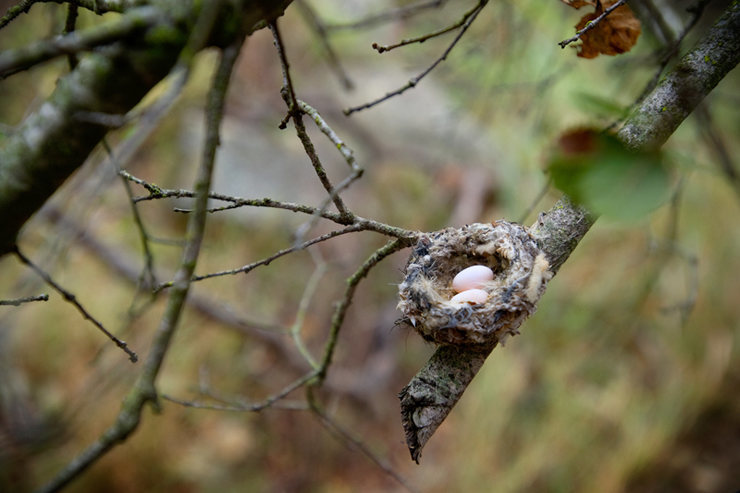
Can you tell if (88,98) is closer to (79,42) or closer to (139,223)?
(79,42)

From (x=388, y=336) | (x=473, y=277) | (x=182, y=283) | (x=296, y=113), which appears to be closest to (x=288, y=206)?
(x=296, y=113)

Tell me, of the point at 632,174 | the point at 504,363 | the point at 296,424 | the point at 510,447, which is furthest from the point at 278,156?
the point at 632,174

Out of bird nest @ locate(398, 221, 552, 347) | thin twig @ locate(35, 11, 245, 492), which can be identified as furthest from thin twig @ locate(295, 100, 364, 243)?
bird nest @ locate(398, 221, 552, 347)

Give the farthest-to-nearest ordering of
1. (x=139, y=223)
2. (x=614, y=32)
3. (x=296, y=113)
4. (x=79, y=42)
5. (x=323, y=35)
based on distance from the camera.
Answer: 1. (x=323, y=35)
2. (x=139, y=223)
3. (x=614, y=32)
4. (x=296, y=113)
5. (x=79, y=42)

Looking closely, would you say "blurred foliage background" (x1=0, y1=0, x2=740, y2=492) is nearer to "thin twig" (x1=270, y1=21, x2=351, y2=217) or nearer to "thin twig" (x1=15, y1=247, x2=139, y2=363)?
"thin twig" (x1=15, y1=247, x2=139, y2=363)

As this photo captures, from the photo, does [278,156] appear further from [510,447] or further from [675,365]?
[675,365]

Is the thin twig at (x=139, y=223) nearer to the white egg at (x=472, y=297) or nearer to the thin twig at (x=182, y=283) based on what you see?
the thin twig at (x=182, y=283)
